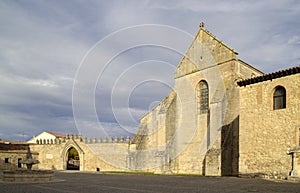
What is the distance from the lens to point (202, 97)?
84.1 feet

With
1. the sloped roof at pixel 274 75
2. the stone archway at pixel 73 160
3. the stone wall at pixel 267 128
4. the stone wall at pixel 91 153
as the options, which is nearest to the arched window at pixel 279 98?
the stone wall at pixel 267 128

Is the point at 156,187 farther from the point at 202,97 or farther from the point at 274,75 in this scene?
the point at 202,97

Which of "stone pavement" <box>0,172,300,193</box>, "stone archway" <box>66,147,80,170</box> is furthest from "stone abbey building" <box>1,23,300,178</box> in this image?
"stone archway" <box>66,147,80,170</box>

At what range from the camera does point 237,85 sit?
2120cm

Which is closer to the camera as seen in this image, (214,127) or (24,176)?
(24,176)

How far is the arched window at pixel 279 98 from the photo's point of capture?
58.9 ft

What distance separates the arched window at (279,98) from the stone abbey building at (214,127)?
0.20ft

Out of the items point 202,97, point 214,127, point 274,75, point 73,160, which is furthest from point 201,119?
point 73,160

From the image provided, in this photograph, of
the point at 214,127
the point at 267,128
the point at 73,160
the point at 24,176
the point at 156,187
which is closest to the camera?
the point at 156,187

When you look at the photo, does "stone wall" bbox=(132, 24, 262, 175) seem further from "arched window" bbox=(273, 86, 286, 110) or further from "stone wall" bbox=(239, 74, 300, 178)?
"arched window" bbox=(273, 86, 286, 110)

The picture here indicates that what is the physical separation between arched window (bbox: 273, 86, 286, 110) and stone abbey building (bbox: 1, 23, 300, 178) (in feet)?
0.20

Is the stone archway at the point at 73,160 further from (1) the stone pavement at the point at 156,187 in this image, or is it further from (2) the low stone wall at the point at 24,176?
(1) the stone pavement at the point at 156,187

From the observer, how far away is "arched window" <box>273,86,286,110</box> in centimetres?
1794

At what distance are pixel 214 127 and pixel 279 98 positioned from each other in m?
5.53
